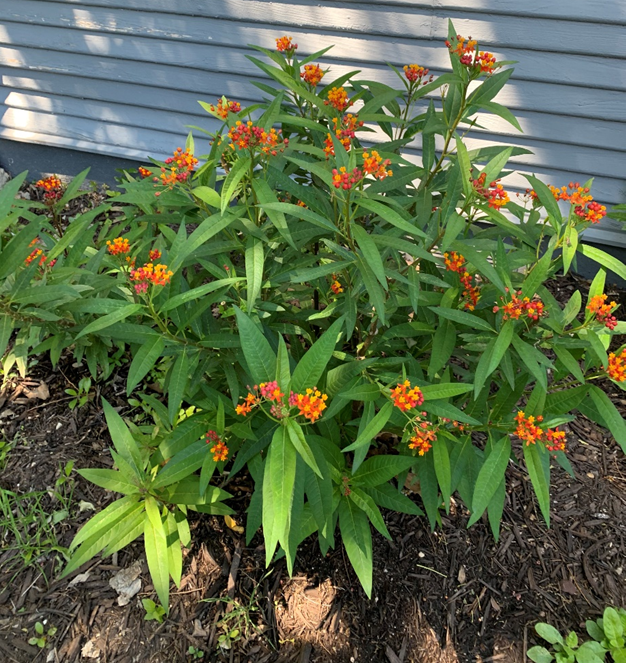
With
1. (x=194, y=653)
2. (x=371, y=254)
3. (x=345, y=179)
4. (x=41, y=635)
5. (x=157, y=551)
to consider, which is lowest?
(x=41, y=635)

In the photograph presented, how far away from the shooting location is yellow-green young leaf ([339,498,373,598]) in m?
1.69

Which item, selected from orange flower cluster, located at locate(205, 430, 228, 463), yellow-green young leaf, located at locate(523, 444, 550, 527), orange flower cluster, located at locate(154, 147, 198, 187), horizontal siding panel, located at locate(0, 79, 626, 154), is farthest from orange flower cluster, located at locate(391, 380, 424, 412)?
horizontal siding panel, located at locate(0, 79, 626, 154)

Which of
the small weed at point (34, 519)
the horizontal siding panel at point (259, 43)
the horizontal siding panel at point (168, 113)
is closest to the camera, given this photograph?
the small weed at point (34, 519)

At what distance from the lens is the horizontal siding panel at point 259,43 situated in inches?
119

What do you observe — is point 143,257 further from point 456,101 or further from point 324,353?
point 456,101

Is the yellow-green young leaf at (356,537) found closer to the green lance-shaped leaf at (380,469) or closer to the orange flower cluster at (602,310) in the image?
the green lance-shaped leaf at (380,469)

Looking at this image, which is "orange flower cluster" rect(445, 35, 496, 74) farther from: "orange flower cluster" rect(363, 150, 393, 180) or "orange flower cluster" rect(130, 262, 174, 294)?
"orange flower cluster" rect(130, 262, 174, 294)

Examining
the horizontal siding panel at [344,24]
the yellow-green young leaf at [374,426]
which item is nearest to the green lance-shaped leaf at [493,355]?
the yellow-green young leaf at [374,426]

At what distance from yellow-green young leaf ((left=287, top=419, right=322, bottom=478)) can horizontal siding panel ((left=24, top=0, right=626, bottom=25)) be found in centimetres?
291

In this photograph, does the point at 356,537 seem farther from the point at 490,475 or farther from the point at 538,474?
the point at 538,474

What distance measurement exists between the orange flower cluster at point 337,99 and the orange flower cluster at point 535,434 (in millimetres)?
1254

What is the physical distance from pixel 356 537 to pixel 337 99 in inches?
62.5

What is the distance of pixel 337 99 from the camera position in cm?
179

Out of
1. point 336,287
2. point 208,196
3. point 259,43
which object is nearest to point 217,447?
point 336,287
